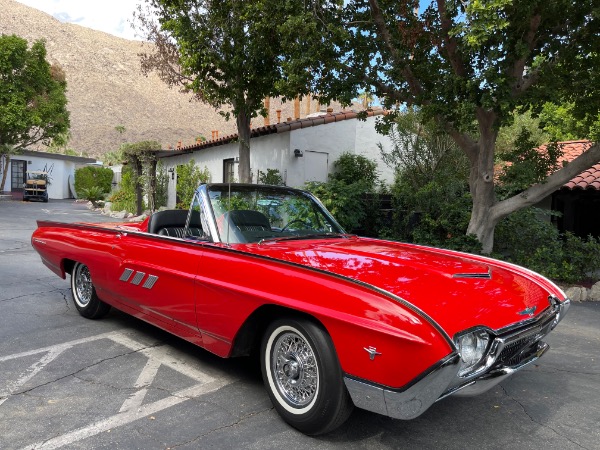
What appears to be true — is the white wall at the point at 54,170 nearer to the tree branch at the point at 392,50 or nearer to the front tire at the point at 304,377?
the tree branch at the point at 392,50

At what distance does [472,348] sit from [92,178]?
40382 mm

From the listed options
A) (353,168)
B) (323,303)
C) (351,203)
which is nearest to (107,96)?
(353,168)

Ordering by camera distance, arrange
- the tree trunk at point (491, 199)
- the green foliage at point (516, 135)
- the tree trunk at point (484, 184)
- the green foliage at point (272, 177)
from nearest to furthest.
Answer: the tree trunk at point (491, 199) → the tree trunk at point (484, 184) → the green foliage at point (272, 177) → the green foliage at point (516, 135)

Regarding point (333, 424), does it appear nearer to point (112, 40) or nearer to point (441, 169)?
point (441, 169)

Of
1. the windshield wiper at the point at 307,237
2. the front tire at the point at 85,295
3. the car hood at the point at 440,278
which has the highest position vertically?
the windshield wiper at the point at 307,237

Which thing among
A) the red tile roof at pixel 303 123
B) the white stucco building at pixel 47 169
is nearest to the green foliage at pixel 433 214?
the red tile roof at pixel 303 123

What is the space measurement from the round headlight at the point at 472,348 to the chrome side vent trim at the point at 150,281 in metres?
2.43

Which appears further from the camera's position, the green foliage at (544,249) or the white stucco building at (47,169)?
the white stucco building at (47,169)

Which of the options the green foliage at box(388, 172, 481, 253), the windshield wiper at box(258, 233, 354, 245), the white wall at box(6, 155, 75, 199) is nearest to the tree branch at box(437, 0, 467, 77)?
the green foliage at box(388, 172, 481, 253)

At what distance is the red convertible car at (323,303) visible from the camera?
237cm

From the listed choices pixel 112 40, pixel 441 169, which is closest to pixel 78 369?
pixel 441 169

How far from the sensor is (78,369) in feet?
12.5

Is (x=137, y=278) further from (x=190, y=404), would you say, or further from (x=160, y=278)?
(x=190, y=404)

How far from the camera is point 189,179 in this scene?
19156 mm
